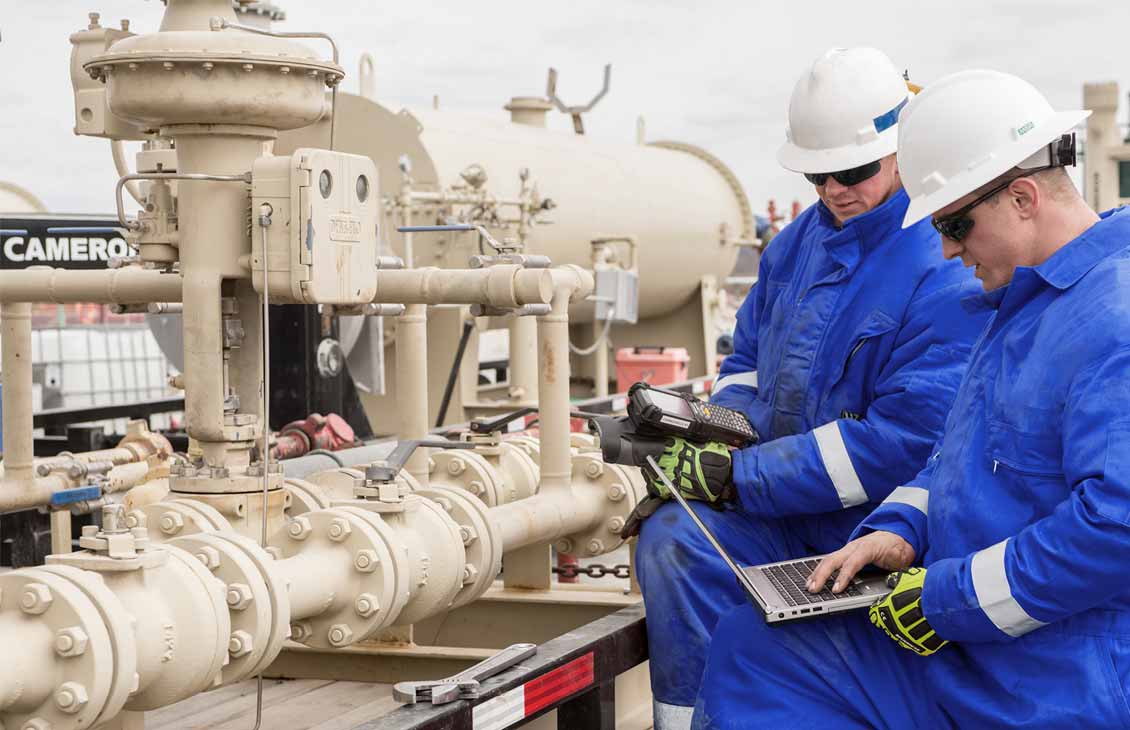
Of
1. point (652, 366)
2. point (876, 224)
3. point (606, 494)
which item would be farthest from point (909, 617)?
point (652, 366)

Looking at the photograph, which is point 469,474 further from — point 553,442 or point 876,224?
point 876,224

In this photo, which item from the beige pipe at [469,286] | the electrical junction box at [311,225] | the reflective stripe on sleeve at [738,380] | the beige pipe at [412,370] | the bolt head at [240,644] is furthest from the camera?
the beige pipe at [412,370]

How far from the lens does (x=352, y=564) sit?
3.23 metres

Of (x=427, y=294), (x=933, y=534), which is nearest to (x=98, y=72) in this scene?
(x=427, y=294)

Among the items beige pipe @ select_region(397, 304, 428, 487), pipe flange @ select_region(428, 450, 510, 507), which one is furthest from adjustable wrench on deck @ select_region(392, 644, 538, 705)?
beige pipe @ select_region(397, 304, 428, 487)

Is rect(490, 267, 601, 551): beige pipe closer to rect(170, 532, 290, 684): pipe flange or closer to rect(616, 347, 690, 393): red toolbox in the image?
rect(170, 532, 290, 684): pipe flange

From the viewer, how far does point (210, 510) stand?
132 inches

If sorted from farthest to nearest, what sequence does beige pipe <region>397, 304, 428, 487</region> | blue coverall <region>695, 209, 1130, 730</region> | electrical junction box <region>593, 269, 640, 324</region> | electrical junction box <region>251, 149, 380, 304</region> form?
electrical junction box <region>593, 269, 640, 324</region>
beige pipe <region>397, 304, 428, 487</region>
electrical junction box <region>251, 149, 380, 304</region>
blue coverall <region>695, 209, 1130, 730</region>

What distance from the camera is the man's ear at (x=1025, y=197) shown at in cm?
260

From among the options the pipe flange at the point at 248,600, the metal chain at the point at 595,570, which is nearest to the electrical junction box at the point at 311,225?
the pipe flange at the point at 248,600

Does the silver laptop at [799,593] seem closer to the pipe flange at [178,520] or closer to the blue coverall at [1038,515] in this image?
the blue coverall at [1038,515]

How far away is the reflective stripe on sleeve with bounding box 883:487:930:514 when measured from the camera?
9.69ft

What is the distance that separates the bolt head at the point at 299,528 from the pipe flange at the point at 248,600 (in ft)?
0.99

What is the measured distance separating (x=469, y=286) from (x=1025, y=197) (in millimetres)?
1540
